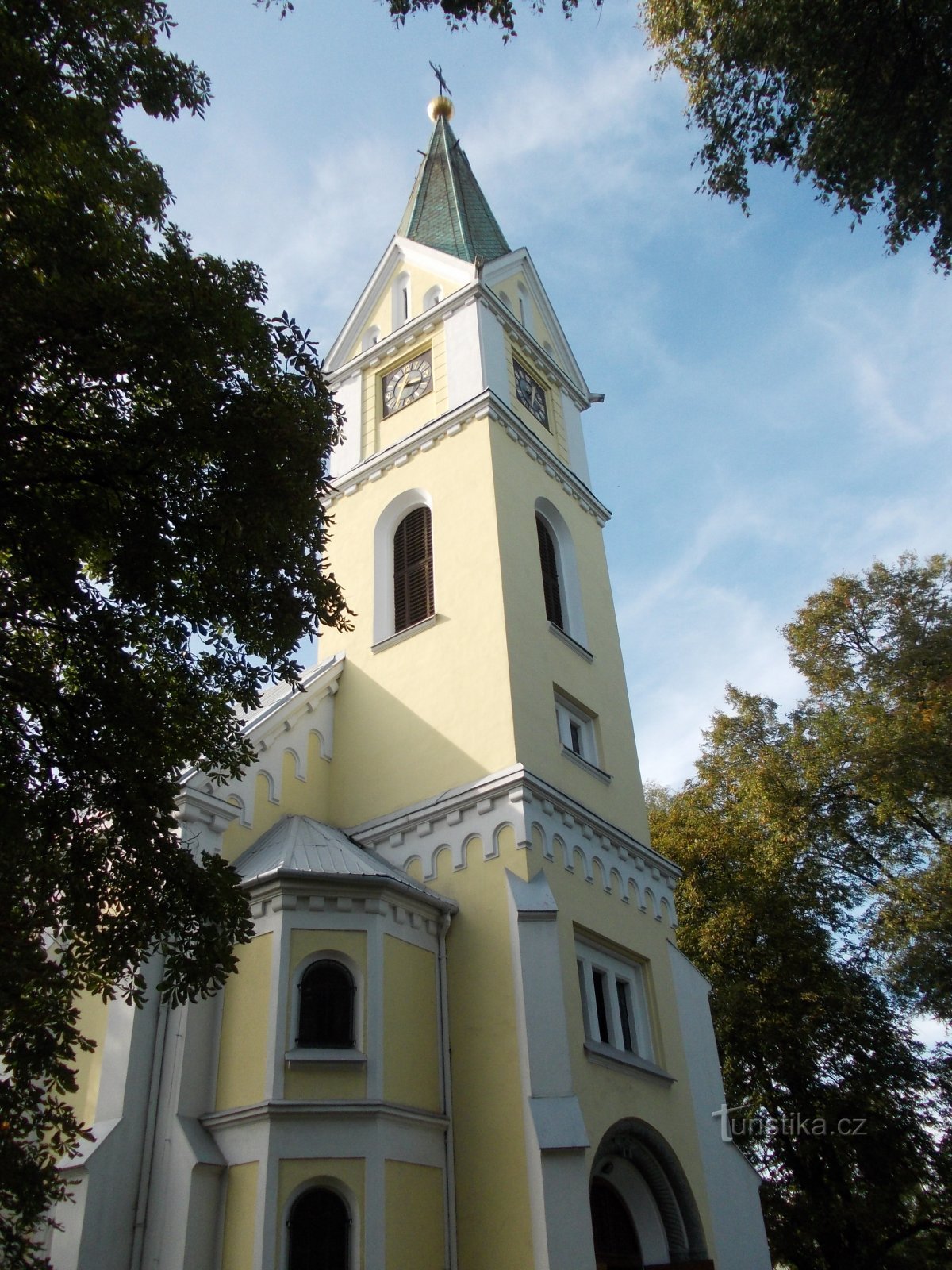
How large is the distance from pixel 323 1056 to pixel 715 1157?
20.2 feet

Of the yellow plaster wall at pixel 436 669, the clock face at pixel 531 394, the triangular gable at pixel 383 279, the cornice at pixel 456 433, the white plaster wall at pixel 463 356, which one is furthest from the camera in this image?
the triangular gable at pixel 383 279

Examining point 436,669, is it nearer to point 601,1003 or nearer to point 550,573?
point 550,573

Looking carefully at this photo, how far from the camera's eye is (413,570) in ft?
59.8

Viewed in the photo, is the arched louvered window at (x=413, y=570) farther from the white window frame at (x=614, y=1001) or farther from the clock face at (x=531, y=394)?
the white window frame at (x=614, y=1001)

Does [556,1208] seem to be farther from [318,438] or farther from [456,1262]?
[318,438]

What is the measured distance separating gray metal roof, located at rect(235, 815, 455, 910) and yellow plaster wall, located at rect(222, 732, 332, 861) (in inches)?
5.5

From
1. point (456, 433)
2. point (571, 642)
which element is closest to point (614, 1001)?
point (571, 642)

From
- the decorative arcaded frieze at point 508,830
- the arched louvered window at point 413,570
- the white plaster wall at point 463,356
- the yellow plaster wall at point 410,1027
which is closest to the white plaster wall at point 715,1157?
the decorative arcaded frieze at point 508,830

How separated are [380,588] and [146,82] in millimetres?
10498

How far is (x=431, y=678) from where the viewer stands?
16.3 meters

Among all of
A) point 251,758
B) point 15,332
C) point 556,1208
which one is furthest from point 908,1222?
point 15,332

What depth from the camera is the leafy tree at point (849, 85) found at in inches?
341

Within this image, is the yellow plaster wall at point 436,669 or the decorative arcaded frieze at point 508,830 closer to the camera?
the decorative arcaded frieze at point 508,830

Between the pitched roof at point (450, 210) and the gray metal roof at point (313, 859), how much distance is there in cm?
1372
